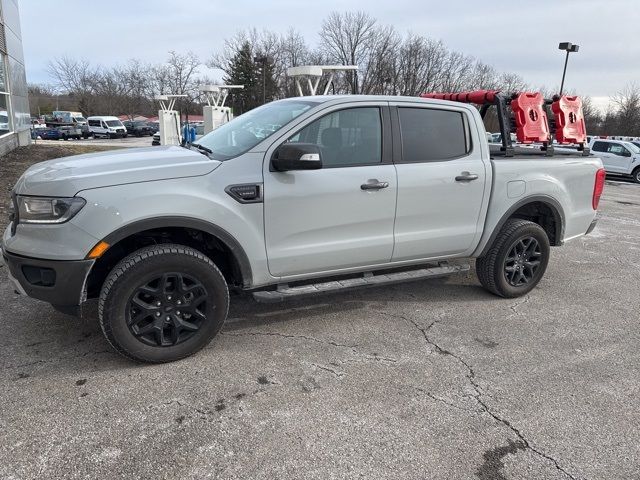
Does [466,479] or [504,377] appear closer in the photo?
[466,479]

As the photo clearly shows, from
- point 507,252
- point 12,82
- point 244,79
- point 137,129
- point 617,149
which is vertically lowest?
point 507,252

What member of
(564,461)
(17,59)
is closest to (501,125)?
(564,461)

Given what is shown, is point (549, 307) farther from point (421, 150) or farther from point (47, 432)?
point (47, 432)

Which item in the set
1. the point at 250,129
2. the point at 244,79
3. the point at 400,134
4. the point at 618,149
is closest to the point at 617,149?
the point at 618,149

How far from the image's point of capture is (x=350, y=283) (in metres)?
3.86

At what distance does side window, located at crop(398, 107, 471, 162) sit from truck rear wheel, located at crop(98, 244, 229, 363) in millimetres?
1892

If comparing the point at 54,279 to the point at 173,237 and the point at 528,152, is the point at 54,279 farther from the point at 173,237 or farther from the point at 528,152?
the point at 528,152

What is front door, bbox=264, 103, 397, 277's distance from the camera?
11.3 ft

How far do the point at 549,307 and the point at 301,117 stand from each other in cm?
300

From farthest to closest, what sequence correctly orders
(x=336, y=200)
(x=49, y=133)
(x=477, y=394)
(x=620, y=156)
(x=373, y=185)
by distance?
(x=49, y=133)
(x=620, y=156)
(x=373, y=185)
(x=336, y=200)
(x=477, y=394)

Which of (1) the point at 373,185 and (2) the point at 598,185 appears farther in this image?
(2) the point at 598,185

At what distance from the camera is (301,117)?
11.7ft

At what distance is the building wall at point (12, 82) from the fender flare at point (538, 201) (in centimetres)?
1400

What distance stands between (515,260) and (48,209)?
3972 millimetres
